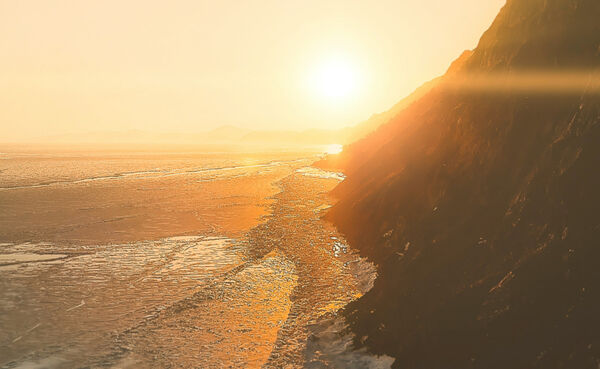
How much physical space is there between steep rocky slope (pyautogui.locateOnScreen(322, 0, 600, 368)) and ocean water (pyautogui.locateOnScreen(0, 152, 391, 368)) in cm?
245

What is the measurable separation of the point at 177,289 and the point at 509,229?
16673 mm

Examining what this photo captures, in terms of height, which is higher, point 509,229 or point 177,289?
point 509,229

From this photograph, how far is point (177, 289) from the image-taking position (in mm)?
20438

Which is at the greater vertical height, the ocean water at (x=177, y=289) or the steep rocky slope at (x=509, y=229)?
the steep rocky slope at (x=509, y=229)

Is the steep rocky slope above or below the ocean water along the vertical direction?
above

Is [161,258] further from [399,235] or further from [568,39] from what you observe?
[568,39]

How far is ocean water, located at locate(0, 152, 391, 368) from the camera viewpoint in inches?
556

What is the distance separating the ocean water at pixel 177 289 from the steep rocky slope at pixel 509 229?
8.04ft

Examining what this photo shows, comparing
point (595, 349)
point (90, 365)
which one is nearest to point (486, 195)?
point (595, 349)

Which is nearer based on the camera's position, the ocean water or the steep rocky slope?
the steep rocky slope

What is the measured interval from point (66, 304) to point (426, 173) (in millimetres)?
21837

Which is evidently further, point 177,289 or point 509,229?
point 177,289

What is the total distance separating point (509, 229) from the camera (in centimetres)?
→ 1417

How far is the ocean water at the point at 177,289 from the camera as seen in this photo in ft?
46.3
